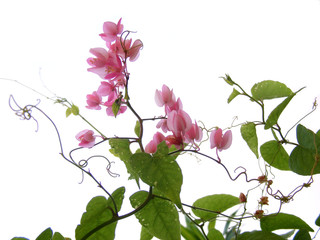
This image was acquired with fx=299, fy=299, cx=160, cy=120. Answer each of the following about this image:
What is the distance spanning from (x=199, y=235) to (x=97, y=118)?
1.64 feet

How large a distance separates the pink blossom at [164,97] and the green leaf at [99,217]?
0.45ft

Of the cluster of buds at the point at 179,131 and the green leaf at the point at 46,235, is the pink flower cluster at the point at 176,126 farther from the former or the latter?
the green leaf at the point at 46,235

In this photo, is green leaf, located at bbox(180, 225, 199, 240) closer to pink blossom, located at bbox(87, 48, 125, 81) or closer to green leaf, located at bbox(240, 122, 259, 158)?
green leaf, located at bbox(240, 122, 259, 158)

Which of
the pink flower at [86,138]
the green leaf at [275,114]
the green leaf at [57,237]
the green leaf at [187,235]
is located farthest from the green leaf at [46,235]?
the green leaf at [187,235]

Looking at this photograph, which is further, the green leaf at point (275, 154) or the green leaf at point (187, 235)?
the green leaf at point (187, 235)

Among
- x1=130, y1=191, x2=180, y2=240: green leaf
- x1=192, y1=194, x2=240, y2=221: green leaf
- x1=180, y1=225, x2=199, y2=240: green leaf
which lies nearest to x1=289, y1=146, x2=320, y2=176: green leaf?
x1=192, y1=194, x2=240, y2=221: green leaf

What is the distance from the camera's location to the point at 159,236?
0.38m

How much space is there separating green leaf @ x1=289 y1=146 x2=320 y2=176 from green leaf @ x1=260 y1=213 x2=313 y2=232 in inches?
2.8

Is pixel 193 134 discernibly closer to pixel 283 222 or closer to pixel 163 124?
pixel 163 124

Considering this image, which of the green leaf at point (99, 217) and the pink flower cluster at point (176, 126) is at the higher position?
the pink flower cluster at point (176, 126)

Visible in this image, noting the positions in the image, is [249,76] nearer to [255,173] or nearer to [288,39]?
[288,39]

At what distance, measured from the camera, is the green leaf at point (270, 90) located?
0.48 meters

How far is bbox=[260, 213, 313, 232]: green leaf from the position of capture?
1.46ft

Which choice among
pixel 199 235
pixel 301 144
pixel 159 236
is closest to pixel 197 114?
pixel 199 235
